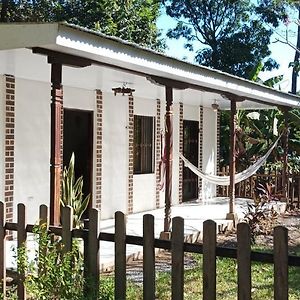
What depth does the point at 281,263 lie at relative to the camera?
311 centimetres

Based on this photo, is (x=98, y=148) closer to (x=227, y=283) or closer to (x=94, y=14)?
(x=227, y=283)

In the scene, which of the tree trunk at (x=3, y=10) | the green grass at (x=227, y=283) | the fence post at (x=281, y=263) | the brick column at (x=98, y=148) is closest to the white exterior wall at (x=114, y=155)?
the brick column at (x=98, y=148)

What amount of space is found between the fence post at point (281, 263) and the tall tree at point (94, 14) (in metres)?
15.9

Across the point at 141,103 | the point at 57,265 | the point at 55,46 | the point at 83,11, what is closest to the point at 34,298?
the point at 57,265

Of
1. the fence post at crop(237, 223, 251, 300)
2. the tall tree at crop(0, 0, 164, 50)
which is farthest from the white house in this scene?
the tall tree at crop(0, 0, 164, 50)

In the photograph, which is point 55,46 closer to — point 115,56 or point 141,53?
point 115,56

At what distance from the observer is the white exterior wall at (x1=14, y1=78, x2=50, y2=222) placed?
7926mm

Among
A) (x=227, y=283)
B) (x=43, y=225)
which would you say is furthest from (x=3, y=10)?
(x=43, y=225)

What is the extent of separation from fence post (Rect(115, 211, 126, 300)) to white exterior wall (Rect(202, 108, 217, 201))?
10314 mm

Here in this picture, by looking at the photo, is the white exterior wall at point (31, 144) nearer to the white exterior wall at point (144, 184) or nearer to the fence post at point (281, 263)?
the white exterior wall at point (144, 184)

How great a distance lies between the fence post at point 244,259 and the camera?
126 inches

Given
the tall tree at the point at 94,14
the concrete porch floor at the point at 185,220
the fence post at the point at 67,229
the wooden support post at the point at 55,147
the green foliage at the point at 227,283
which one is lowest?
the green foliage at the point at 227,283

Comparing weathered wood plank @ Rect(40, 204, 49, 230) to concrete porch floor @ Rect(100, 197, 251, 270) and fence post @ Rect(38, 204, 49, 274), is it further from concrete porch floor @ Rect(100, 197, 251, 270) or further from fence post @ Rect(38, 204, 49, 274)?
concrete porch floor @ Rect(100, 197, 251, 270)

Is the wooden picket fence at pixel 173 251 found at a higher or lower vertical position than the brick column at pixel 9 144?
lower
